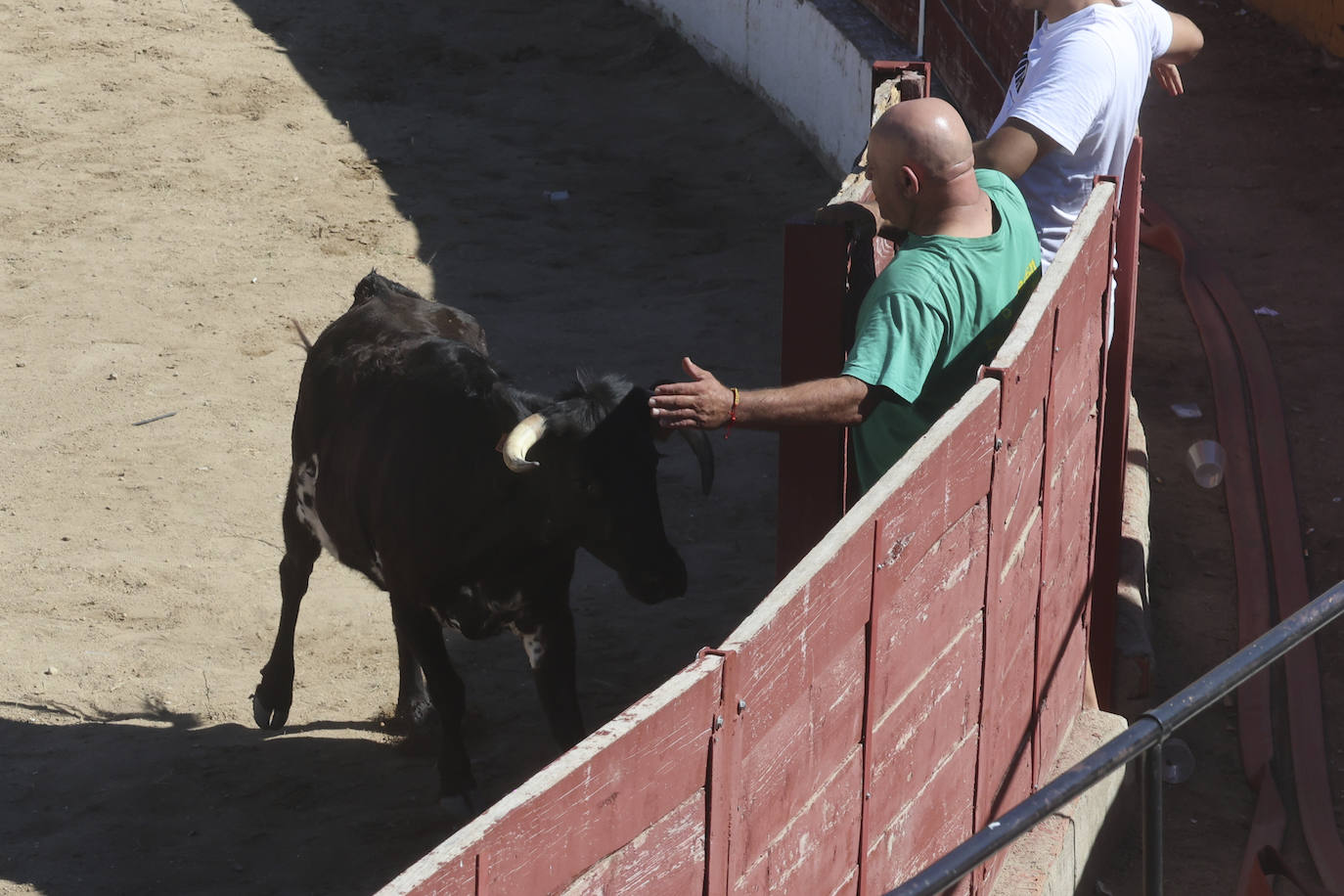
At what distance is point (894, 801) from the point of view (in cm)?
307

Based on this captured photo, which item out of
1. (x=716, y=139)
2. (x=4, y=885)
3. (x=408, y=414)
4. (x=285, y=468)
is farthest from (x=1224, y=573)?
(x=716, y=139)

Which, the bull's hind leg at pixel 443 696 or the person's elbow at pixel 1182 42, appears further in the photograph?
the person's elbow at pixel 1182 42

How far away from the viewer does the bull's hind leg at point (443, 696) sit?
173 inches

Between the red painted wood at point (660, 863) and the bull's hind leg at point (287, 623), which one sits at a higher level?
the red painted wood at point (660, 863)

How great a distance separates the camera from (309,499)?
517 centimetres

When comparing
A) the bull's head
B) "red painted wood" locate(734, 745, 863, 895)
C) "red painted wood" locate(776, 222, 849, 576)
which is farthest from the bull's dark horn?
"red painted wood" locate(734, 745, 863, 895)

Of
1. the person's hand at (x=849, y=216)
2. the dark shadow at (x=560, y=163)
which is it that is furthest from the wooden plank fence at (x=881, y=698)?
the dark shadow at (x=560, y=163)

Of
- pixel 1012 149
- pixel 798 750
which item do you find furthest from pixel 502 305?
pixel 798 750

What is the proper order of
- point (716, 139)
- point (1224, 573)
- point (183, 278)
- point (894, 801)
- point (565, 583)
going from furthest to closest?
point (716, 139), point (183, 278), point (1224, 573), point (565, 583), point (894, 801)

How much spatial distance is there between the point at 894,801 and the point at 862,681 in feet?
1.45

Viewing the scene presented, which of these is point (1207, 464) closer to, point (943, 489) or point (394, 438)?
point (394, 438)

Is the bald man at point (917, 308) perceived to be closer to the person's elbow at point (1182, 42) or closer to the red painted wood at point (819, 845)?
the red painted wood at point (819, 845)

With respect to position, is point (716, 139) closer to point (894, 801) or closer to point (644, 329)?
point (644, 329)

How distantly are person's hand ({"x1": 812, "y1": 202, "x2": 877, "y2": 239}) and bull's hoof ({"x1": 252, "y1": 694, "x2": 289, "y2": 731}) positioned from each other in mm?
2459
